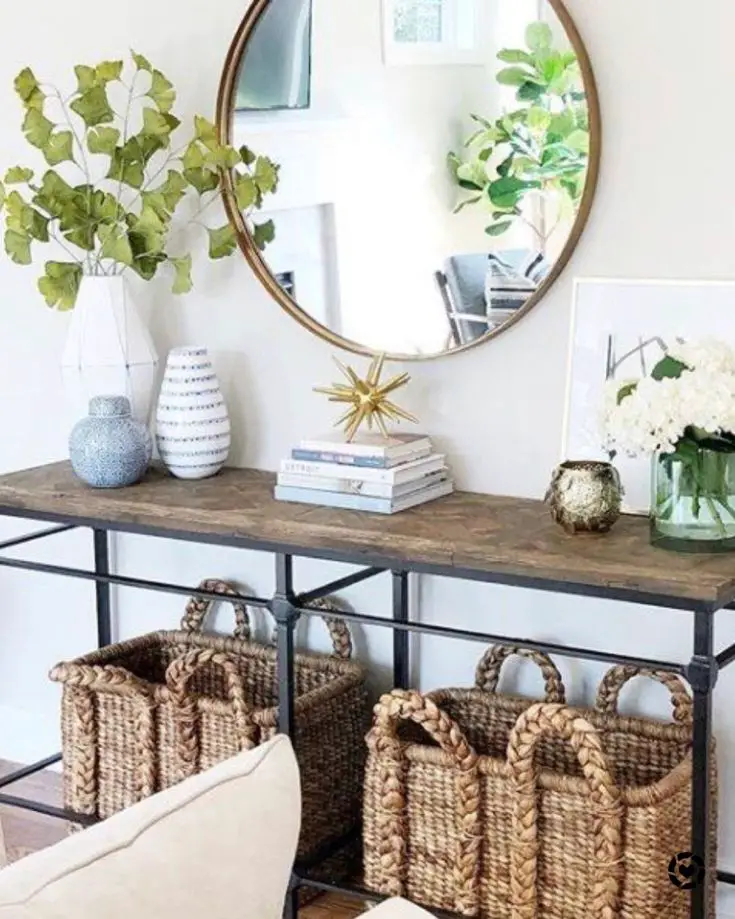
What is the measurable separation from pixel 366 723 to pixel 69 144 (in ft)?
4.13

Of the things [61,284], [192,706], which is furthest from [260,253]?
[192,706]

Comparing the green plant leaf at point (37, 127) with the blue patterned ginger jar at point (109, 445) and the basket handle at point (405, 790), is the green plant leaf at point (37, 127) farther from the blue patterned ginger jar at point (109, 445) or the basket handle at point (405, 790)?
the basket handle at point (405, 790)

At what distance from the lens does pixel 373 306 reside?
2795 millimetres

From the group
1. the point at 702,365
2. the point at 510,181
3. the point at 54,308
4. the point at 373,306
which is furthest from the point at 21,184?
the point at 702,365

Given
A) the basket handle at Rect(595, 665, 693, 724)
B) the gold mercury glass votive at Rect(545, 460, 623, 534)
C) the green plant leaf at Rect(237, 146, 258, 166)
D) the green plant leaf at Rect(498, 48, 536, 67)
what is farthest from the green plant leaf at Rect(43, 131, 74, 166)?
the basket handle at Rect(595, 665, 693, 724)

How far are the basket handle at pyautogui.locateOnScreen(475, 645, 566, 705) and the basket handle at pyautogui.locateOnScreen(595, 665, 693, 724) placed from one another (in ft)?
0.25

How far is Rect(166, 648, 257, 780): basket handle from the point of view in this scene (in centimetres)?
271

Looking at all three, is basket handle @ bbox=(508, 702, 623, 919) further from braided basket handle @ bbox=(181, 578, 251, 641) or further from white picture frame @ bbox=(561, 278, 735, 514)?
braided basket handle @ bbox=(181, 578, 251, 641)

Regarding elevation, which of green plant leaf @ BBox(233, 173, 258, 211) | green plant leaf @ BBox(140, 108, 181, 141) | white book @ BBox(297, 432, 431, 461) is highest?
green plant leaf @ BBox(140, 108, 181, 141)

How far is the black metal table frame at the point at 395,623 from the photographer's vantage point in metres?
2.15

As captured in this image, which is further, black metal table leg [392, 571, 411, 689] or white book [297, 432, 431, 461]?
black metal table leg [392, 571, 411, 689]

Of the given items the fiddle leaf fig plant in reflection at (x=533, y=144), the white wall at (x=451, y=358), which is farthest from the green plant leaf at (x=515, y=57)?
the white wall at (x=451, y=358)

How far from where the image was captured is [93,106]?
2818mm

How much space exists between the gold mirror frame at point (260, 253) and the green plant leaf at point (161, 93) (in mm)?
107
